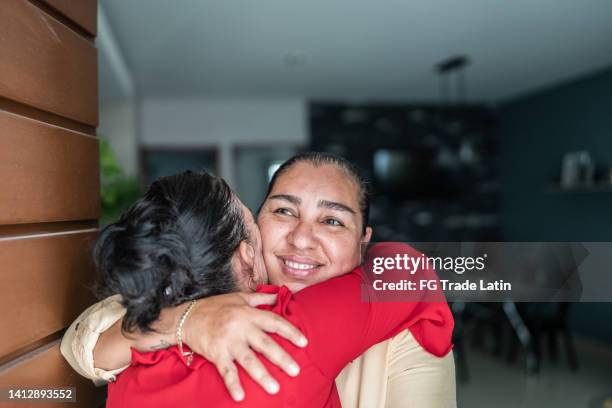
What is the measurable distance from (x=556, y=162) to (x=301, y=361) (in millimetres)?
5483

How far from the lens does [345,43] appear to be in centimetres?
371

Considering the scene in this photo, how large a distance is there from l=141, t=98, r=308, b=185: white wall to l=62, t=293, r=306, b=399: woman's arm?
464 centimetres

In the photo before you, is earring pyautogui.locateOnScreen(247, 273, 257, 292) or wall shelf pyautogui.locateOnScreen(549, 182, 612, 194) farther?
wall shelf pyautogui.locateOnScreen(549, 182, 612, 194)

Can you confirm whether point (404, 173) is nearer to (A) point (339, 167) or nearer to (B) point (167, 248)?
(A) point (339, 167)

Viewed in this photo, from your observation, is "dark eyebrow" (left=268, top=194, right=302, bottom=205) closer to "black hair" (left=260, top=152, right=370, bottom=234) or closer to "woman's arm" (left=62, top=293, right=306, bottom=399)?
"black hair" (left=260, top=152, right=370, bottom=234)

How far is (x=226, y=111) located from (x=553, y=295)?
190 inches

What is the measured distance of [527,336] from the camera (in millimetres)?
4230

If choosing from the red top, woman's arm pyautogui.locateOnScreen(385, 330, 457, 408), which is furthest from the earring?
woman's arm pyautogui.locateOnScreen(385, 330, 457, 408)

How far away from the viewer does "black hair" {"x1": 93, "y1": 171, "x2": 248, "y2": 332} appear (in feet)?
2.61

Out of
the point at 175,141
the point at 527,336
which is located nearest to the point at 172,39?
the point at 175,141

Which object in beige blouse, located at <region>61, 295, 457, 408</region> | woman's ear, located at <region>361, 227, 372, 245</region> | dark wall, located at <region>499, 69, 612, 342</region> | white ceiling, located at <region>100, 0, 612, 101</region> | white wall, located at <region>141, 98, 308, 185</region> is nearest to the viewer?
beige blouse, located at <region>61, 295, 457, 408</region>

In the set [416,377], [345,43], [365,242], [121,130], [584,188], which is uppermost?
[345,43]

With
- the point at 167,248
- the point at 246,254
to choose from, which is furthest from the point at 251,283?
the point at 167,248

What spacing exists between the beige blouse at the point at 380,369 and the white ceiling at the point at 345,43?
2419 millimetres
